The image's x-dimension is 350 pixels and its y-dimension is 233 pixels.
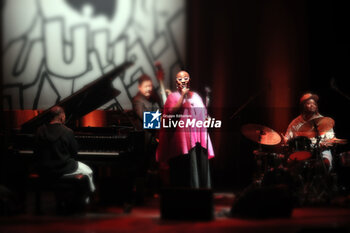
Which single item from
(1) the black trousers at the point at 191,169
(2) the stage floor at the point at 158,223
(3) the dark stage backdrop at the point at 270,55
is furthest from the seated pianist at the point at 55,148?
(3) the dark stage backdrop at the point at 270,55

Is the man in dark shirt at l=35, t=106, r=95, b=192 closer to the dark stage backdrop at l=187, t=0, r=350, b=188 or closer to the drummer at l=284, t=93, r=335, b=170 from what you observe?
the dark stage backdrop at l=187, t=0, r=350, b=188

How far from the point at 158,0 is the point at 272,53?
5.70 feet

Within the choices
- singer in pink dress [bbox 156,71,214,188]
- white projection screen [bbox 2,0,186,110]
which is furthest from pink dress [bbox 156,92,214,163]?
white projection screen [bbox 2,0,186,110]

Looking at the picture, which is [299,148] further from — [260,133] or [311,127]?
[260,133]

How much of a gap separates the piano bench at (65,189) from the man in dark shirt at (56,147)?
8cm

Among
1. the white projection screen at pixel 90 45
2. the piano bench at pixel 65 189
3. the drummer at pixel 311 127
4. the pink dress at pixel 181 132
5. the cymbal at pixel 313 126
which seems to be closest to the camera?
the piano bench at pixel 65 189

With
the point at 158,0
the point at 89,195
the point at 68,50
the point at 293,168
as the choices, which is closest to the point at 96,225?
the point at 89,195

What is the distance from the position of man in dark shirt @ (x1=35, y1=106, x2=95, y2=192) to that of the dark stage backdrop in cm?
217

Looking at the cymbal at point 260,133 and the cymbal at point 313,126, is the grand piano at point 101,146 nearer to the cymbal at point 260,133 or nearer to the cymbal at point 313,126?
the cymbal at point 260,133

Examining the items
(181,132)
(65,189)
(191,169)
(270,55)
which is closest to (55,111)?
(65,189)

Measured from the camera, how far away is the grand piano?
461 cm

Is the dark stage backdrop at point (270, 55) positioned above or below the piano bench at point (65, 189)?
above

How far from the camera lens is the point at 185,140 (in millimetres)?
4453

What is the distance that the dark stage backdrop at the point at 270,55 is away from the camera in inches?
228
